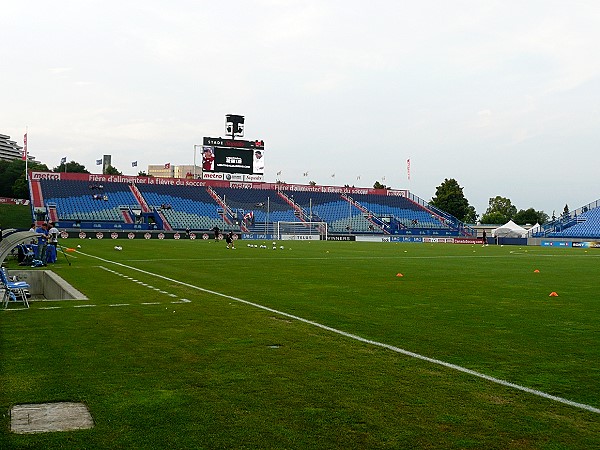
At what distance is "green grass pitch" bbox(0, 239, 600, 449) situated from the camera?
18.0 feet

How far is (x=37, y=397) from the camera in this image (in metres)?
6.50

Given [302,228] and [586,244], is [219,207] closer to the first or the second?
[302,228]

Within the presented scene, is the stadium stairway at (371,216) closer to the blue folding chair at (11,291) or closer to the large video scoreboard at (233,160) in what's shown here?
the large video scoreboard at (233,160)

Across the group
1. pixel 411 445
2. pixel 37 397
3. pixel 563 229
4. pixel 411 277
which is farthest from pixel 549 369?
pixel 563 229

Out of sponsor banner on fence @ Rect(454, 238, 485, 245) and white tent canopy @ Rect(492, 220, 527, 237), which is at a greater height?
white tent canopy @ Rect(492, 220, 527, 237)

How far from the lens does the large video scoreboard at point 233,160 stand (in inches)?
3388

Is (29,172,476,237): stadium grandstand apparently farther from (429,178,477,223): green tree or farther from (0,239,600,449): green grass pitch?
(0,239,600,449): green grass pitch

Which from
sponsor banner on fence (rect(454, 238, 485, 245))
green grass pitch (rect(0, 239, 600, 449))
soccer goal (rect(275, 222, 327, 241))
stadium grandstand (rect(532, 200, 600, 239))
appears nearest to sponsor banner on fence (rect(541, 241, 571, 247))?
stadium grandstand (rect(532, 200, 600, 239))

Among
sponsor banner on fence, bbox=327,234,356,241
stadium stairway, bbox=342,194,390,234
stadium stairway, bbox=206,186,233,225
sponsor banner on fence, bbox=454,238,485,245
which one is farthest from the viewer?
stadium stairway, bbox=342,194,390,234

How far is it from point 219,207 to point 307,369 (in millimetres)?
82504

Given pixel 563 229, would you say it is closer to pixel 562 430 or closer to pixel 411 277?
pixel 411 277

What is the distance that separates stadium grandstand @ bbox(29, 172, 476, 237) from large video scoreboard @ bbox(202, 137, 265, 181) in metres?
5.07

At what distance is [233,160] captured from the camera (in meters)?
87.1

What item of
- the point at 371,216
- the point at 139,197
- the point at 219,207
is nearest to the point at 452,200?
the point at 371,216
